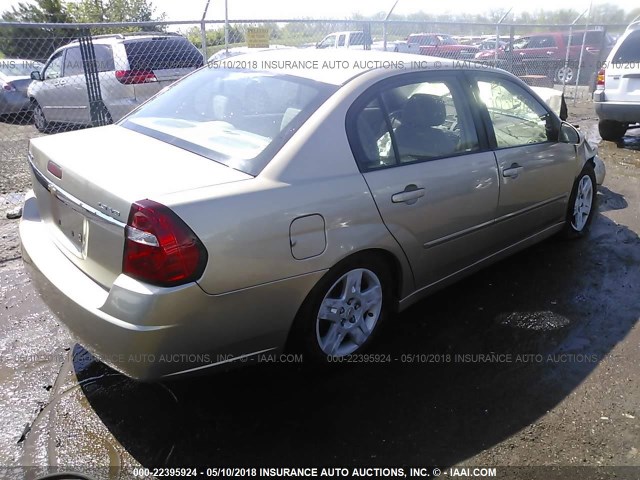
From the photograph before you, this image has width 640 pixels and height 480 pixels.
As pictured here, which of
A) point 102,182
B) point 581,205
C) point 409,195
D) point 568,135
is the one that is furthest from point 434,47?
point 102,182

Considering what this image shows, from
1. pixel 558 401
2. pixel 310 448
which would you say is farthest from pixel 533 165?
pixel 310 448

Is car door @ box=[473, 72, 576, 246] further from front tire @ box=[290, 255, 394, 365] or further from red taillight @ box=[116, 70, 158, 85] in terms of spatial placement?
red taillight @ box=[116, 70, 158, 85]

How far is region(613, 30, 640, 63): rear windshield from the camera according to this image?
805cm

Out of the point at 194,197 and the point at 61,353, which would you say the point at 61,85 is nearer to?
the point at 61,353

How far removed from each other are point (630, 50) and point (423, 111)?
6713 millimetres

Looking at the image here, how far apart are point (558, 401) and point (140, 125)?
275 centimetres

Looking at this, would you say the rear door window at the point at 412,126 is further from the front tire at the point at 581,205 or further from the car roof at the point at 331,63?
the front tire at the point at 581,205

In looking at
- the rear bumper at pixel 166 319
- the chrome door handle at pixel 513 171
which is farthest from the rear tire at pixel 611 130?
the rear bumper at pixel 166 319

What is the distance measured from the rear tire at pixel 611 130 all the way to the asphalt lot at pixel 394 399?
615 centimetres

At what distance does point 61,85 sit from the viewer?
9.08m

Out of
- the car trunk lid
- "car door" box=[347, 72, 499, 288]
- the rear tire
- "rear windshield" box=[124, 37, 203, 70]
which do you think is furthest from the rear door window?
the rear tire

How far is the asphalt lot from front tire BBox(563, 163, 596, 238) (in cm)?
92

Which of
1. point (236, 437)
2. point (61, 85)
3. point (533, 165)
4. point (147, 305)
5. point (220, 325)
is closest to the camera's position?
point (147, 305)

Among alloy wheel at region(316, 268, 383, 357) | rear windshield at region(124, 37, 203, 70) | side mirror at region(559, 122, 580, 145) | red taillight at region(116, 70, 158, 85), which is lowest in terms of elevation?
alloy wheel at region(316, 268, 383, 357)
